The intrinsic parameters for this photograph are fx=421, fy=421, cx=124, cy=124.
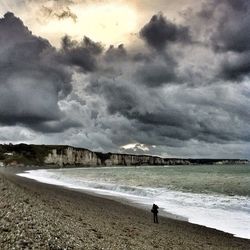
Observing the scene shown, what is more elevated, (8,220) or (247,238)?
(8,220)

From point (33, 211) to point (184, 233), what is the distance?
9.16 meters

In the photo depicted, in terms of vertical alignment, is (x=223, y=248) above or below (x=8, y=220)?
below

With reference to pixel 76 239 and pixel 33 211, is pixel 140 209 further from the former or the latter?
pixel 76 239

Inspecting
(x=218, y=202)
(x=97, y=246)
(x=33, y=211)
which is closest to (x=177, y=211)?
(x=218, y=202)

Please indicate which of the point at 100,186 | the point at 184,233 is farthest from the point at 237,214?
the point at 100,186

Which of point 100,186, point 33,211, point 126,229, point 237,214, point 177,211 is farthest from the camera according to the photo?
point 100,186

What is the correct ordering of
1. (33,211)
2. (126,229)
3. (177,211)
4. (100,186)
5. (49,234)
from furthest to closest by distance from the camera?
(100,186)
(177,211)
(126,229)
(33,211)
(49,234)

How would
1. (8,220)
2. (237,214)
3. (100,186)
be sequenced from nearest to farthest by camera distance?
(8,220), (237,214), (100,186)

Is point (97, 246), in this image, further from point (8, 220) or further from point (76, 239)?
point (8, 220)

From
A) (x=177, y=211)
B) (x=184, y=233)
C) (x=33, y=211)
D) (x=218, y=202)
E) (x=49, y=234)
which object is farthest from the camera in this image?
(x=218, y=202)

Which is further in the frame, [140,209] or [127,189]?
[127,189]

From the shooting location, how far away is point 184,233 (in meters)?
24.6

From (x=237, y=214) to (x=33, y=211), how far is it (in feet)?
64.3

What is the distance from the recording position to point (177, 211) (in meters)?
36.8
